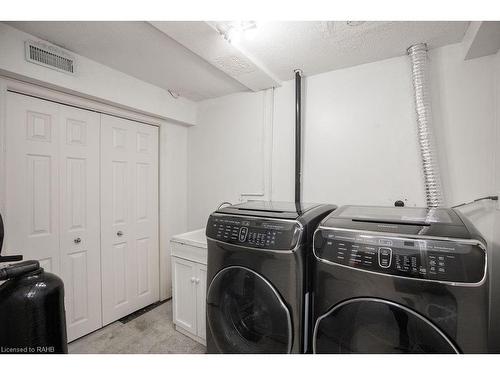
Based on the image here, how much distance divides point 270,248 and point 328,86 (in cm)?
147

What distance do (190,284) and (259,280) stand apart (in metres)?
0.92

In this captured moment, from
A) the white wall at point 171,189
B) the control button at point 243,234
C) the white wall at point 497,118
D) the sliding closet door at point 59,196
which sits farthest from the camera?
the white wall at point 171,189

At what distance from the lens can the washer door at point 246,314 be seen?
3.49 feet

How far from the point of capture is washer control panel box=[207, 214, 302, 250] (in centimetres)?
106

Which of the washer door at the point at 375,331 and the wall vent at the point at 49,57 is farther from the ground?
the wall vent at the point at 49,57

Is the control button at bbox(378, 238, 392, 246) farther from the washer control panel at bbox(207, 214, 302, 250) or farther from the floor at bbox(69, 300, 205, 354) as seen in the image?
the floor at bbox(69, 300, 205, 354)

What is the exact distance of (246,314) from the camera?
120 cm

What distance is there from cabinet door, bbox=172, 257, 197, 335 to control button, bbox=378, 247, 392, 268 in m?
1.34

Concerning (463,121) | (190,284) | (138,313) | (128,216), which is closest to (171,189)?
(128,216)

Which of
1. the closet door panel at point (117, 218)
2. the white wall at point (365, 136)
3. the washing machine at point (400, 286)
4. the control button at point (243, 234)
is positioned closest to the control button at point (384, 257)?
the washing machine at point (400, 286)

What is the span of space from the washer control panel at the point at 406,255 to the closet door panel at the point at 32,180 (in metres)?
1.92

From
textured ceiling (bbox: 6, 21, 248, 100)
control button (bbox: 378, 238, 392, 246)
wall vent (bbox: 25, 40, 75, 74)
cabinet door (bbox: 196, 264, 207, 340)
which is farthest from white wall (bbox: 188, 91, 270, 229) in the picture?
control button (bbox: 378, 238, 392, 246)

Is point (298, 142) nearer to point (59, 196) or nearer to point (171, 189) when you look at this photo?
point (171, 189)

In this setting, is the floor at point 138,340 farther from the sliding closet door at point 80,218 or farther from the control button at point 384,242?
the control button at point 384,242
